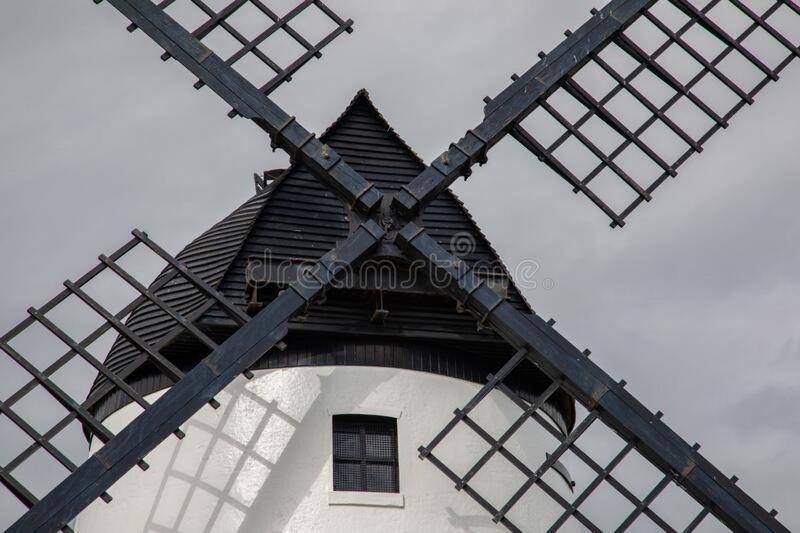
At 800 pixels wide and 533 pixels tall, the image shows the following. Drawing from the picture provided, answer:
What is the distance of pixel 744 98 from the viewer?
38.8ft

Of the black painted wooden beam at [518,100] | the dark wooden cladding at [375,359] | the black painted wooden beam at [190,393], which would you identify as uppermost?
the black painted wooden beam at [518,100]

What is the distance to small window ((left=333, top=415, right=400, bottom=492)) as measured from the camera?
10773 millimetres

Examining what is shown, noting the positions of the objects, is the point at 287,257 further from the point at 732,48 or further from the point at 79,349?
the point at 732,48

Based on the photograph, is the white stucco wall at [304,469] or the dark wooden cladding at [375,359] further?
the dark wooden cladding at [375,359]

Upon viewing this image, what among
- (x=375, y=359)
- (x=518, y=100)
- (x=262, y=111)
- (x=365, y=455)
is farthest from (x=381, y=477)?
(x=518, y=100)

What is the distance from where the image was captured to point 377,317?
438 inches

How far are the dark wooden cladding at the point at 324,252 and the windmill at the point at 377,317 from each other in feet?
0.06

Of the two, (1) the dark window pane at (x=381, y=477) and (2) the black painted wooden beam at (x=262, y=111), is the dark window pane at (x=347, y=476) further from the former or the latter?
(2) the black painted wooden beam at (x=262, y=111)

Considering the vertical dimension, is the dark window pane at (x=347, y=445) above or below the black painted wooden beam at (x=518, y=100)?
below

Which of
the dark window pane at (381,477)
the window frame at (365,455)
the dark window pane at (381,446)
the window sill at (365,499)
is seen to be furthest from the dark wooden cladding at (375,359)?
the window sill at (365,499)

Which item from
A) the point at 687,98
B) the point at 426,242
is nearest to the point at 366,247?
the point at 426,242

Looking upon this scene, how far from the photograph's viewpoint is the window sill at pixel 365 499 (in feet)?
34.5

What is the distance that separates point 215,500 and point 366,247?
226 centimetres

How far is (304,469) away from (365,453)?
52 cm
